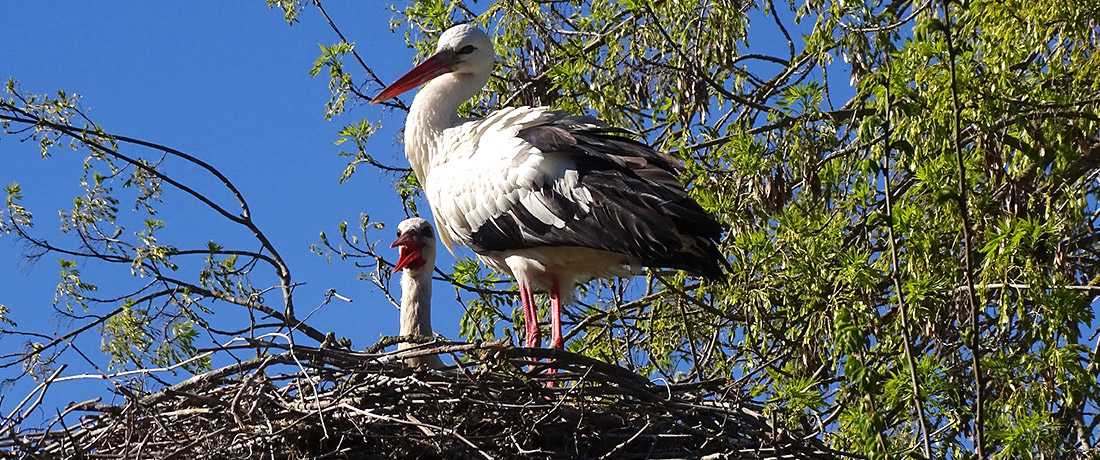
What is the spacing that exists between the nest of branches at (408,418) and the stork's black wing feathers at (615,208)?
1.36 meters

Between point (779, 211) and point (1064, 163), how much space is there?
1400 mm

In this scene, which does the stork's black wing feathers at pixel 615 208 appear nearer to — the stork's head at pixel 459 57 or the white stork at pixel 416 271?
the white stork at pixel 416 271

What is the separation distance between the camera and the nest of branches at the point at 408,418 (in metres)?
5.70

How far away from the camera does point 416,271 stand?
310 inches

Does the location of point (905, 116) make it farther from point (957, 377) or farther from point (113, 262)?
point (113, 262)

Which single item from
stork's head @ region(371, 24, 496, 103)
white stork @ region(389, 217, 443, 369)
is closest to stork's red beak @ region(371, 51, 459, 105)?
stork's head @ region(371, 24, 496, 103)

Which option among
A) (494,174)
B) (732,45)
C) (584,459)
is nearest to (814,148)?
(732,45)

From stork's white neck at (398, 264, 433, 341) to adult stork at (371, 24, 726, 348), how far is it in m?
0.48

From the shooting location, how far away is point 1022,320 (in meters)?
7.44

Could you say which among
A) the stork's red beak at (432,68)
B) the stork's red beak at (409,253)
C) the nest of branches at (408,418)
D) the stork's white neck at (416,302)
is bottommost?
the nest of branches at (408,418)

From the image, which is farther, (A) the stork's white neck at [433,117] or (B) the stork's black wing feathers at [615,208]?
(A) the stork's white neck at [433,117]

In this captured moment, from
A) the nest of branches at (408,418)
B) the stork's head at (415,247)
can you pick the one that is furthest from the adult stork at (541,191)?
the nest of branches at (408,418)

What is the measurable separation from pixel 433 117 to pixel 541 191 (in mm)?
1121

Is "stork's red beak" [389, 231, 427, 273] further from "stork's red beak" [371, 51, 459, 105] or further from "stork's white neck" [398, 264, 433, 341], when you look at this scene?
"stork's red beak" [371, 51, 459, 105]
